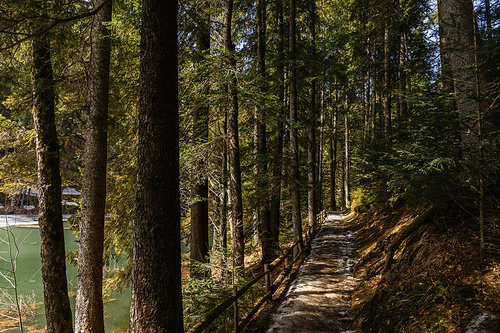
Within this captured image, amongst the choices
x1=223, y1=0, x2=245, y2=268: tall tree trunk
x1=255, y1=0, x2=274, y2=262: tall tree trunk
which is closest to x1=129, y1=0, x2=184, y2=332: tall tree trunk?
x1=223, y1=0, x2=245, y2=268: tall tree trunk

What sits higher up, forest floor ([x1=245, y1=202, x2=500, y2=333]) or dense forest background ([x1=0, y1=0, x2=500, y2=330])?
dense forest background ([x1=0, y1=0, x2=500, y2=330])

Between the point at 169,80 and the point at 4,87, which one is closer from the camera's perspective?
the point at 169,80

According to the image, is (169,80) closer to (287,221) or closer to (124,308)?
(124,308)

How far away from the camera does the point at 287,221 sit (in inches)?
773

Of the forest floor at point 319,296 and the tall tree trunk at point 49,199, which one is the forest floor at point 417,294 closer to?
the forest floor at point 319,296

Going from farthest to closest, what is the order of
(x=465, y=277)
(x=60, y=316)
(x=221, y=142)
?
(x=221, y=142)
(x=60, y=316)
(x=465, y=277)

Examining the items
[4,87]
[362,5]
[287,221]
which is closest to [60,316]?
[4,87]

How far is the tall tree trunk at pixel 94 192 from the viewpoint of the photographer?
629cm

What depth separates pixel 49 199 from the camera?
6.02m

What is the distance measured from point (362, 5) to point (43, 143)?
35.4ft

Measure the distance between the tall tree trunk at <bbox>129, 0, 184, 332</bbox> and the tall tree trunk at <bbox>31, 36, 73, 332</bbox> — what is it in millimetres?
3629

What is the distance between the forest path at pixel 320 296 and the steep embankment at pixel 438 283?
48 cm

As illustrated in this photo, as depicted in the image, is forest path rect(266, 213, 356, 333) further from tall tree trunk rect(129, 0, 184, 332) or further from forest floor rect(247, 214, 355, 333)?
tall tree trunk rect(129, 0, 184, 332)

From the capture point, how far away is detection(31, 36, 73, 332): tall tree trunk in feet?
19.1
